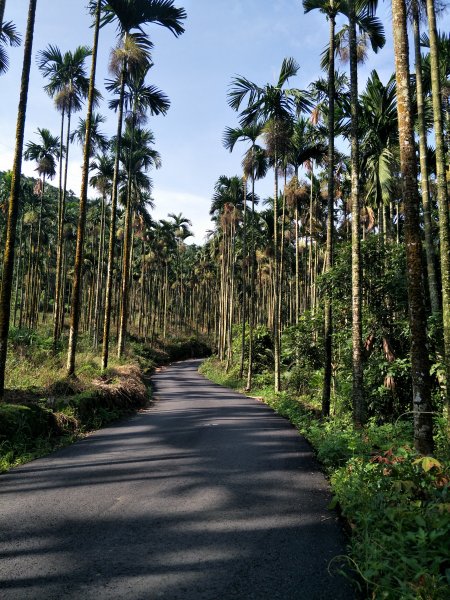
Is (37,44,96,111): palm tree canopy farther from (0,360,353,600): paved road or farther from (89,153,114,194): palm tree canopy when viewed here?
(0,360,353,600): paved road

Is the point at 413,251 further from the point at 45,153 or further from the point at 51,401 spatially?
the point at 45,153

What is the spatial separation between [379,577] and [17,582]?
305 centimetres

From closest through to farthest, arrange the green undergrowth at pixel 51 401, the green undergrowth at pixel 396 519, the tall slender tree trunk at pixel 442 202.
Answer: the green undergrowth at pixel 396 519, the tall slender tree trunk at pixel 442 202, the green undergrowth at pixel 51 401

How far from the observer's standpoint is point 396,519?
4.18m

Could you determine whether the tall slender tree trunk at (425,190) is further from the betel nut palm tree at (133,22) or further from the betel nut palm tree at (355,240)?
the betel nut palm tree at (133,22)

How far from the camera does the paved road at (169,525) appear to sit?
3.55m

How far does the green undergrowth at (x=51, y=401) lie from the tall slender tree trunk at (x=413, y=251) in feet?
21.7

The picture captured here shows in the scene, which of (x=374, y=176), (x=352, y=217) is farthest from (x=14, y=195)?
(x=374, y=176)

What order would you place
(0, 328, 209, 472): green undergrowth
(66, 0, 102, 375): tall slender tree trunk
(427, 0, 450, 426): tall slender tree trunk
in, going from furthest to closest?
(66, 0, 102, 375): tall slender tree trunk < (0, 328, 209, 472): green undergrowth < (427, 0, 450, 426): tall slender tree trunk

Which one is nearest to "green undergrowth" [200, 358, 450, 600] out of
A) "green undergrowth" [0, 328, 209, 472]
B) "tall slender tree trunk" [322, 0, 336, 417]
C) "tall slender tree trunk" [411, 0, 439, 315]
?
"tall slender tree trunk" [411, 0, 439, 315]

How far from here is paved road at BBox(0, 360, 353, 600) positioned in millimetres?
3551

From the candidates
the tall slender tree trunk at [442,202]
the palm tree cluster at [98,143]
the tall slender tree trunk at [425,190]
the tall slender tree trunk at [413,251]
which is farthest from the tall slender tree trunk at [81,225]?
the tall slender tree trunk at [413,251]

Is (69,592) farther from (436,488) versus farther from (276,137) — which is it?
(276,137)

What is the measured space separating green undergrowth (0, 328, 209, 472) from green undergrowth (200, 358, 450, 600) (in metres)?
A: 5.65
